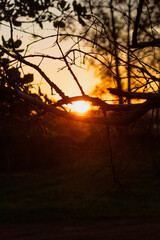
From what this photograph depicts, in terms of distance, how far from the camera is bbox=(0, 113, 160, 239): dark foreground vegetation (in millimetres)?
3936

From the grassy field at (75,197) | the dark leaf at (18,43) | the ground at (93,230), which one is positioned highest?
the dark leaf at (18,43)

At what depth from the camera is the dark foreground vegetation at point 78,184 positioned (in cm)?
394

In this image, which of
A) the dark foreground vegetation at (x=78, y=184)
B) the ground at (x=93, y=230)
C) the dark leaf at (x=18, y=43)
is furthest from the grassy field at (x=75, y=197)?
the dark leaf at (x=18, y=43)

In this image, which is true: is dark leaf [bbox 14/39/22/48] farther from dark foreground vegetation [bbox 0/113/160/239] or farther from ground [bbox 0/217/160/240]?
ground [bbox 0/217/160/240]

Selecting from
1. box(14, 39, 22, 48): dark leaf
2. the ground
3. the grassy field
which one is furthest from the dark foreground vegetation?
box(14, 39, 22, 48): dark leaf

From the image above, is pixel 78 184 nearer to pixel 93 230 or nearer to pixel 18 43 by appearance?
pixel 93 230

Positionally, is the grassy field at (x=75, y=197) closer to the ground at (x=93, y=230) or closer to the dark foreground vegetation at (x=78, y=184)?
the dark foreground vegetation at (x=78, y=184)

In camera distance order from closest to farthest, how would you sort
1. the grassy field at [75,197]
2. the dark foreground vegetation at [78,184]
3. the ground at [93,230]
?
the dark foreground vegetation at [78,184] < the ground at [93,230] < the grassy field at [75,197]

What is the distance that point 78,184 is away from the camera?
17.3 metres

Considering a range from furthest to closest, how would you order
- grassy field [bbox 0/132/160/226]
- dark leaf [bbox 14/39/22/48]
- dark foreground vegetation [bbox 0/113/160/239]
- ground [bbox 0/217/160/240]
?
grassy field [bbox 0/132/160/226] < ground [bbox 0/217/160/240] < dark leaf [bbox 14/39/22/48] < dark foreground vegetation [bbox 0/113/160/239]

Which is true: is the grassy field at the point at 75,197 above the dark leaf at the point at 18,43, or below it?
below

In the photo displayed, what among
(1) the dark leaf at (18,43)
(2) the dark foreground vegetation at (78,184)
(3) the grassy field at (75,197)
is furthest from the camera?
(3) the grassy field at (75,197)

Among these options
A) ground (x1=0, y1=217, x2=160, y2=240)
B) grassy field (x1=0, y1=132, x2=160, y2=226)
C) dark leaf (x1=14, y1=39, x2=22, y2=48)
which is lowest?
ground (x1=0, y1=217, x2=160, y2=240)

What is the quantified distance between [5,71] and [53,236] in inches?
209
